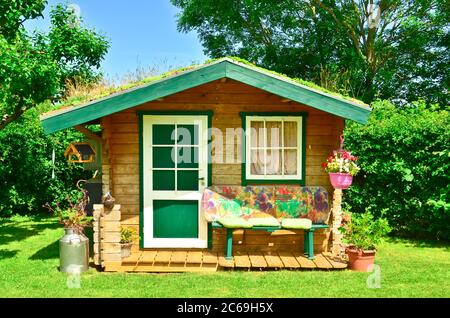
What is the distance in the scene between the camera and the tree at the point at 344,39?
59.6 ft

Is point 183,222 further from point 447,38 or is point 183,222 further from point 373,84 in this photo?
point 447,38

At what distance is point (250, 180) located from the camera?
7223mm

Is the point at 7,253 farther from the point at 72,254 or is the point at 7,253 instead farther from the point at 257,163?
the point at 257,163

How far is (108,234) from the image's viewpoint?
626 centimetres

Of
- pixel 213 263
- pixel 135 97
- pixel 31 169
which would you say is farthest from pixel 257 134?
pixel 31 169

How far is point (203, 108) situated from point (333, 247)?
2867 mm

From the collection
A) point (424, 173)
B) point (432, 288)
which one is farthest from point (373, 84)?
point (432, 288)

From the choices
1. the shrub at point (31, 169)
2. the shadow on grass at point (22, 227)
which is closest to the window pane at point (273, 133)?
the shadow on grass at point (22, 227)

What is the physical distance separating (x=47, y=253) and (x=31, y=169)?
380cm

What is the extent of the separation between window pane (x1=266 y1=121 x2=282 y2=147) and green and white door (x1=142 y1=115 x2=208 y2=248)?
971mm

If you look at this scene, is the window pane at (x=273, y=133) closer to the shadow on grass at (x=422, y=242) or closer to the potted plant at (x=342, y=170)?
the potted plant at (x=342, y=170)

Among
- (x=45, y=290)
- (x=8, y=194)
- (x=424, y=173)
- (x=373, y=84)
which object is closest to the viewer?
(x=45, y=290)

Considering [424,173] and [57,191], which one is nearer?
[424,173]

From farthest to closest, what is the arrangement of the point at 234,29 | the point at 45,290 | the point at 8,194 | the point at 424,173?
the point at 234,29
the point at 8,194
the point at 424,173
the point at 45,290
